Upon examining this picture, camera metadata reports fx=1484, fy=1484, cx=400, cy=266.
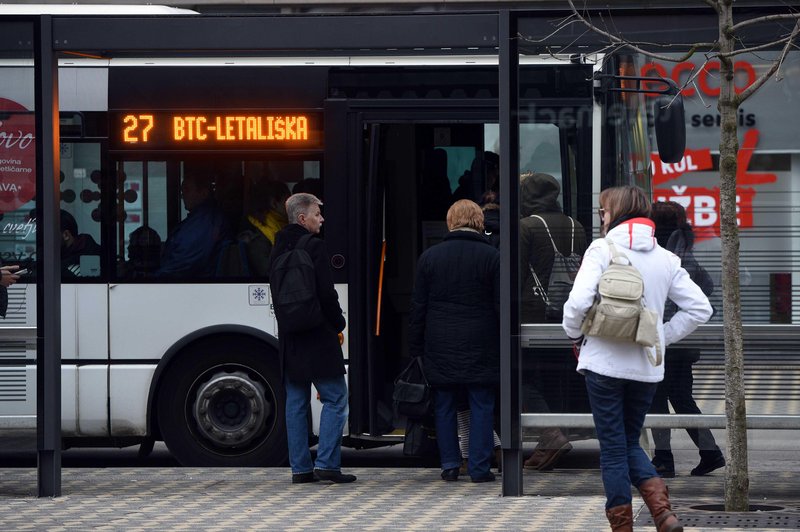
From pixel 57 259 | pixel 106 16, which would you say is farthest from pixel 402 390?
pixel 106 16

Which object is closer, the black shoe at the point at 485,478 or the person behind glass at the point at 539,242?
the person behind glass at the point at 539,242

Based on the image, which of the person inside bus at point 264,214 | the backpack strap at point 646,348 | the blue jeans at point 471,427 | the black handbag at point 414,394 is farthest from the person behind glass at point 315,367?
the backpack strap at point 646,348

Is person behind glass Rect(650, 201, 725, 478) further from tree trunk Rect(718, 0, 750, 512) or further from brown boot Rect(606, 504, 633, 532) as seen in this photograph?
brown boot Rect(606, 504, 633, 532)

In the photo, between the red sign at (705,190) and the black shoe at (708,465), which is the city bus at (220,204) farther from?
the black shoe at (708,465)

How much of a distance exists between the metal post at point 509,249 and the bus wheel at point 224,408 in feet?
6.96

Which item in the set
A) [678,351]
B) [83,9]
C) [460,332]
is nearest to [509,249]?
[460,332]

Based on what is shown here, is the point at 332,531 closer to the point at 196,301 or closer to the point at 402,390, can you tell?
the point at 402,390

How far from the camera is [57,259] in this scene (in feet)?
27.4

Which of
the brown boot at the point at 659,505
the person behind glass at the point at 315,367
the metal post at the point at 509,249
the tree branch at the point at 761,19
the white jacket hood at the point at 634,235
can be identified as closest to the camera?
the brown boot at the point at 659,505

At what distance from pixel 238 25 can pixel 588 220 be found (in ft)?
7.30

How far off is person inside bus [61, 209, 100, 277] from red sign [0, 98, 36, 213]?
1.28 m

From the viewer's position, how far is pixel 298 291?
28.7ft

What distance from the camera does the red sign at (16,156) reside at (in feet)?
27.6

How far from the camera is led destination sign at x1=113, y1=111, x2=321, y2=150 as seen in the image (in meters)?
9.84
